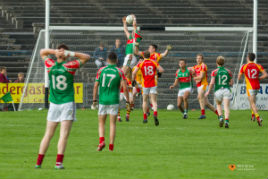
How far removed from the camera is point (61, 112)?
460 inches

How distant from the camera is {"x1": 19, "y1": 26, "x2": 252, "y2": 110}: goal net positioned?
102ft

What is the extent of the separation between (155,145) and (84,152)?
206cm

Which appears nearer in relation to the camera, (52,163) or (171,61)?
(52,163)

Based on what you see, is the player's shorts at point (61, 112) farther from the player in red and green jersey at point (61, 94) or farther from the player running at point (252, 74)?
the player running at point (252, 74)

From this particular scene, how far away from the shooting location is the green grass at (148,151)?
36.8 ft

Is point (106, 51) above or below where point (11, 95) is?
above

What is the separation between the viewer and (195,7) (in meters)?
40.9

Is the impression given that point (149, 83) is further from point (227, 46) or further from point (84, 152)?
point (227, 46)

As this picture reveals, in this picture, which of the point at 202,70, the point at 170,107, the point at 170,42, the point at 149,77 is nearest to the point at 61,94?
the point at 149,77

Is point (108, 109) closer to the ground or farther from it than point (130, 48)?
closer to the ground

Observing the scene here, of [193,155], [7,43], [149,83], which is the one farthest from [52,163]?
[7,43]

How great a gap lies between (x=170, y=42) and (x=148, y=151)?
62.0ft

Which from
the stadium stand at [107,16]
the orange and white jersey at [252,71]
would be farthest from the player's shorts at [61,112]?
the stadium stand at [107,16]

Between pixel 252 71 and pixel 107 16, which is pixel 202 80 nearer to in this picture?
pixel 252 71
